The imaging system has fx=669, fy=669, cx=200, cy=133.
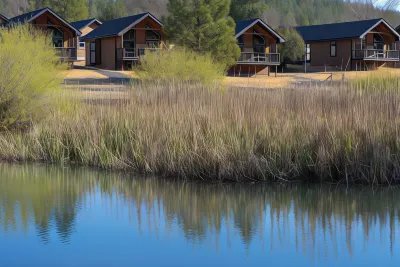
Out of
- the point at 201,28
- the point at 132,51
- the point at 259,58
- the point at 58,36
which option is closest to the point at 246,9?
the point at 259,58

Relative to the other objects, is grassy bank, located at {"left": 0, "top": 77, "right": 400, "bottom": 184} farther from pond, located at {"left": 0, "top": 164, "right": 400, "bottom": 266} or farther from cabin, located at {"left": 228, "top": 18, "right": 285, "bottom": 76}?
cabin, located at {"left": 228, "top": 18, "right": 285, "bottom": 76}

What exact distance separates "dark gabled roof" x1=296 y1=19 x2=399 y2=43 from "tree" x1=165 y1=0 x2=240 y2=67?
16.5 m

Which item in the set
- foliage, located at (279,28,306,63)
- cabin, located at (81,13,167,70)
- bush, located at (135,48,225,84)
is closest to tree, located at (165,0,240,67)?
bush, located at (135,48,225,84)

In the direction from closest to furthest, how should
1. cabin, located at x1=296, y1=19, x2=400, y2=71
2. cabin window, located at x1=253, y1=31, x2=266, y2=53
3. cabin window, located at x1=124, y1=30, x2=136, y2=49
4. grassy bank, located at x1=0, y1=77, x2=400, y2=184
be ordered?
grassy bank, located at x1=0, y1=77, x2=400, y2=184
cabin window, located at x1=124, y1=30, x2=136, y2=49
cabin window, located at x1=253, y1=31, x2=266, y2=53
cabin, located at x1=296, y1=19, x2=400, y2=71

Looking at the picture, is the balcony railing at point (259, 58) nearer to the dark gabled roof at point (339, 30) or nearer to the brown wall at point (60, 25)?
the dark gabled roof at point (339, 30)

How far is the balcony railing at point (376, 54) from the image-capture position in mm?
47891

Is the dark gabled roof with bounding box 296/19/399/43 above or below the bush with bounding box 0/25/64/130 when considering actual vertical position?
above

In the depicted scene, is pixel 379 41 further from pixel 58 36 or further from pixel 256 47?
pixel 58 36

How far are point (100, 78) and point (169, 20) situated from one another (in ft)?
19.6

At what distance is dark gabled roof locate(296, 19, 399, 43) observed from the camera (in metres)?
47.7

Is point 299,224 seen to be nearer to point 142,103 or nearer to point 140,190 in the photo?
point 140,190

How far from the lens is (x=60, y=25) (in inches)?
1667

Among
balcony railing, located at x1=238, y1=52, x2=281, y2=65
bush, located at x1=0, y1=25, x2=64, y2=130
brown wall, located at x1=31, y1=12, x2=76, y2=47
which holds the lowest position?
bush, located at x1=0, y1=25, x2=64, y2=130

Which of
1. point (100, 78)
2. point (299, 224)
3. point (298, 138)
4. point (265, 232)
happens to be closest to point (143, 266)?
point (265, 232)
